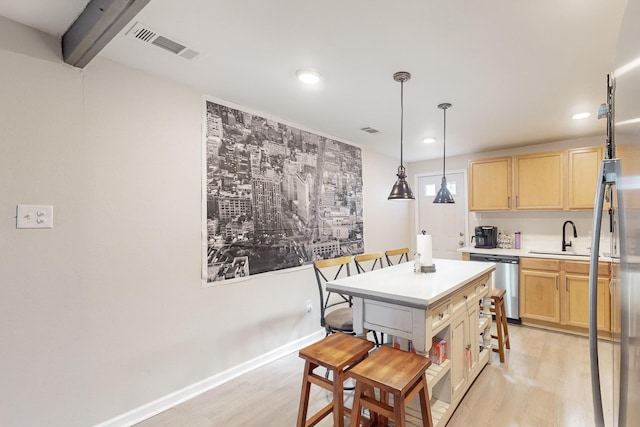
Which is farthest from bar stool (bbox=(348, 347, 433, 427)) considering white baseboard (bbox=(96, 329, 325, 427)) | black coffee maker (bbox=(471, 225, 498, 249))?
black coffee maker (bbox=(471, 225, 498, 249))

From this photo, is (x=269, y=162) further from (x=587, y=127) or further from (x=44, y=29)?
(x=587, y=127)

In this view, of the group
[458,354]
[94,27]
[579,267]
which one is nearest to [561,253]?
[579,267]

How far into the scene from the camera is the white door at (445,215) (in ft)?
16.1

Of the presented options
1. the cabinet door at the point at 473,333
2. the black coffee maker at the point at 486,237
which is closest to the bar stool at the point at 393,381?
the cabinet door at the point at 473,333

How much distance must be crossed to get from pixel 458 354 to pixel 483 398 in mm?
493

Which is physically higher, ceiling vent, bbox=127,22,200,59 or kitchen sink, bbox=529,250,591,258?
ceiling vent, bbox=127,22,200,59

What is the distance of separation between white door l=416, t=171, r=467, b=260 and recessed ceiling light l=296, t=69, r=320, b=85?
3.51 metres

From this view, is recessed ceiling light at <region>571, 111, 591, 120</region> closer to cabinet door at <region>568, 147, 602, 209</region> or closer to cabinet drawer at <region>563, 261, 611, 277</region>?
cabinet door at <region>568, 147, 602, 209</region>

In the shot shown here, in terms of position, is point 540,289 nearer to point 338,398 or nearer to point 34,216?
point 338,398

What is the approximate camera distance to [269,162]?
9.68 feet

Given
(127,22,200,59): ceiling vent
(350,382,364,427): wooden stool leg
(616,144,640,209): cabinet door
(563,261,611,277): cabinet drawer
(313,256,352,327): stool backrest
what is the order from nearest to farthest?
(616,144,640,209): cabinet door → (350,382,364,427): wooden stool leg → (127,22,200,59): ceiling vent → (313,256,352,327): stool backrest → (563,261,611,277): cabinet drawer

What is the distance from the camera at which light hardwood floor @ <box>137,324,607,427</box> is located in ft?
6.77

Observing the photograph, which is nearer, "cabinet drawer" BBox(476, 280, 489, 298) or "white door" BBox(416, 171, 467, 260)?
"cabinet drawer" BBox(476, 280, 489, 298)

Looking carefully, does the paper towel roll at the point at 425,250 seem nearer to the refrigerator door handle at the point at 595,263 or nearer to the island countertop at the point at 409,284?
the island countertop at the point at 409,284
